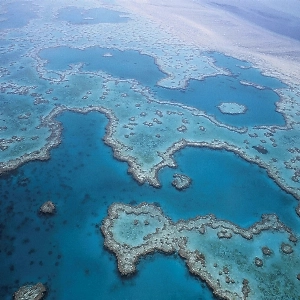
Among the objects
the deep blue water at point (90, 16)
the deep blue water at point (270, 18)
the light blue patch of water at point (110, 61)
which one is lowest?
the light blue patch of water at point (110, 61)

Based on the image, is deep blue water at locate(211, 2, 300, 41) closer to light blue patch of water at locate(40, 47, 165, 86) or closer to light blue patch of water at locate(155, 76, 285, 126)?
light blue patch of water at locate(155, 76, 285, 126)

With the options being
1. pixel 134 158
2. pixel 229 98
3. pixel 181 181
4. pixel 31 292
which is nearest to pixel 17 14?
pixel 229 98

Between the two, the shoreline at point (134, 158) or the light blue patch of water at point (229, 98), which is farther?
the light blue patch of water at point (229, 98)

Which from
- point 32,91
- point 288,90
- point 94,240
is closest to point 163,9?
point 288,90

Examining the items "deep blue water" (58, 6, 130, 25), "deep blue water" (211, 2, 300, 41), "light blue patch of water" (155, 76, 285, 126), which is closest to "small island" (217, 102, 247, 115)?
"light blue patch of water" (155, 76, 285, 126)

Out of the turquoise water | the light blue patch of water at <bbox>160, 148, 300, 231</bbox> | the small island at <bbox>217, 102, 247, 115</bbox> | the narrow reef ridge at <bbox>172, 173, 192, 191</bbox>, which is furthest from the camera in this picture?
the small island at <bbox>217, 102, 247, 115</bbox>

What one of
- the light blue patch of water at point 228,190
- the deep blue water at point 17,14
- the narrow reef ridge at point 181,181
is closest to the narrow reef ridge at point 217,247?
the light blue patch of water at point 228,190

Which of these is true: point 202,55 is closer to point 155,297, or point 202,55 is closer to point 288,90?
point 288,90

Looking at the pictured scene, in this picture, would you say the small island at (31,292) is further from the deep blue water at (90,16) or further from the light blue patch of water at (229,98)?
the deep blue water at (90,16)
